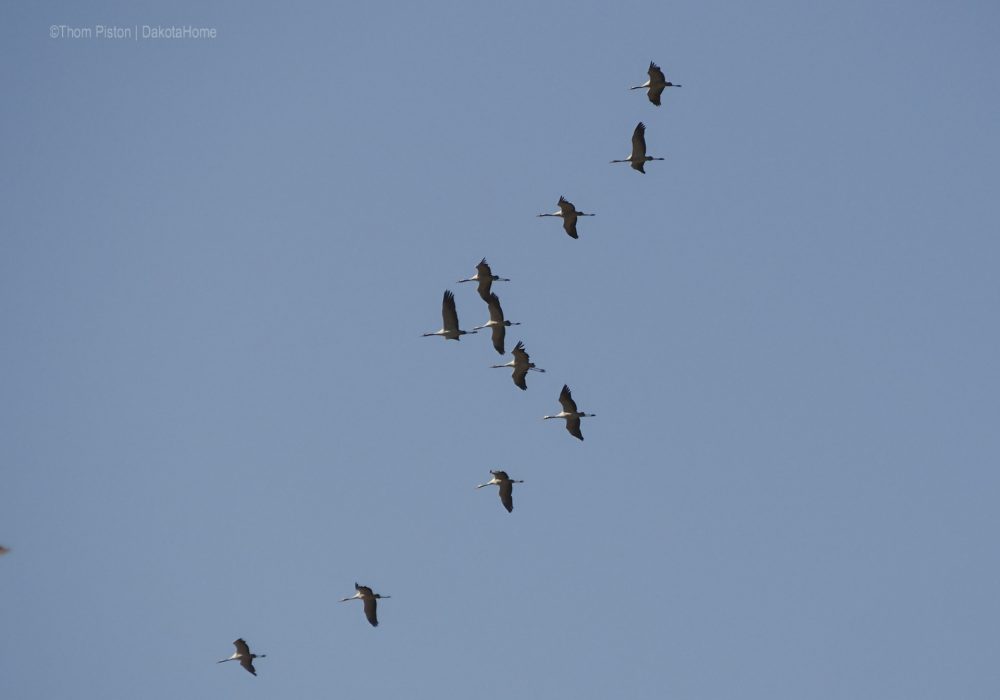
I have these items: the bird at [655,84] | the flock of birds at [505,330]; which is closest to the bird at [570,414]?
the flock of birds at [505,330]

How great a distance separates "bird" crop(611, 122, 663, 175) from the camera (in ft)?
→ 167

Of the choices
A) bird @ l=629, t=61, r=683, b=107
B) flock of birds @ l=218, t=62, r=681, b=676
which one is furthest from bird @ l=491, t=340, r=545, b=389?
bird @ l=629, t=61, r=683, b=107

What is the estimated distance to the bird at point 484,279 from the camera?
165ft

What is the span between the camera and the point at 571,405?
5106 cm

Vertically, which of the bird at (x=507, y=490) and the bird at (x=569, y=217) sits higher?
the bird at (x=569, y=217)

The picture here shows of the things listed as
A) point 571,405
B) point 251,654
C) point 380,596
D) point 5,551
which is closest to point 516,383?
point 571,405

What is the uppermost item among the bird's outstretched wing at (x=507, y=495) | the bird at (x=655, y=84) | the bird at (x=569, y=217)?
the bird at (x=655, y=84)

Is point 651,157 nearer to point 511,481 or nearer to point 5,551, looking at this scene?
point 511,481

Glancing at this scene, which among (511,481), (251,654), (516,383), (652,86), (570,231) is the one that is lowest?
(251,654)

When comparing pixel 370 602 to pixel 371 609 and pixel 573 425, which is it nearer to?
pixel 371 609

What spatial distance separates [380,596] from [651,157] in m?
16.6

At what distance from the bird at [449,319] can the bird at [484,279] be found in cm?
96

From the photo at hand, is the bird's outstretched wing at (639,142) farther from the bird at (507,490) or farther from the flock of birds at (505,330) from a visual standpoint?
the bird at (507,490)

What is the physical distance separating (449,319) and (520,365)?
9.13ft
